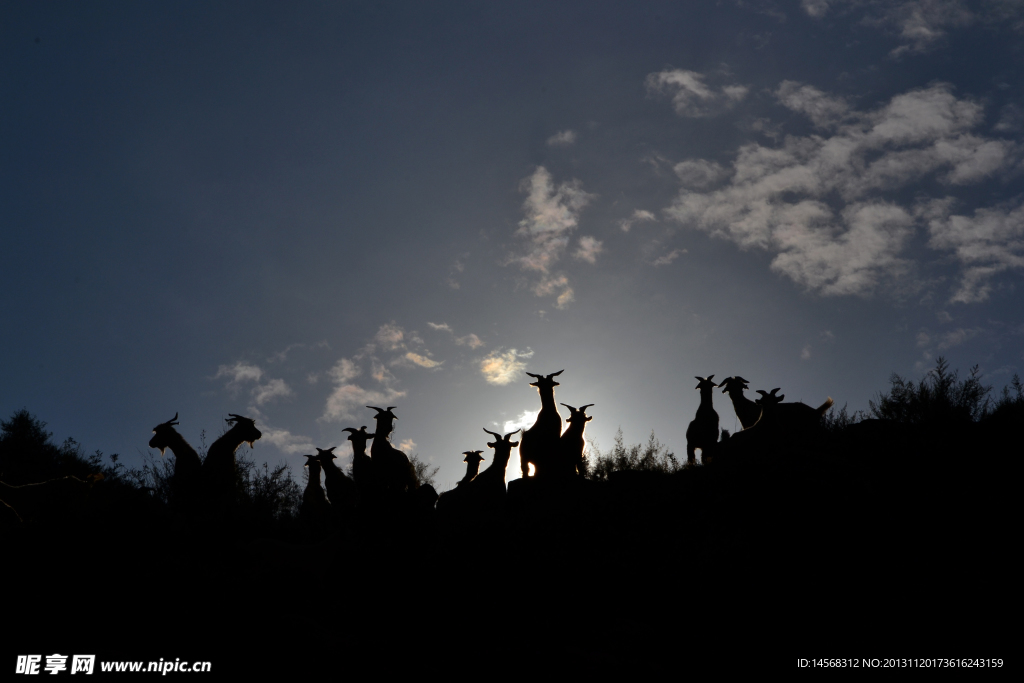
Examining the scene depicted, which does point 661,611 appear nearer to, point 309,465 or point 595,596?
point 595,596

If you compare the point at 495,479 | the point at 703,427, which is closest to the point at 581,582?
the point at 495,479

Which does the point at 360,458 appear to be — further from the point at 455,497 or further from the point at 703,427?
the point at 703,427

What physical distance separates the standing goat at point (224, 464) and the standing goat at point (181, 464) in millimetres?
194

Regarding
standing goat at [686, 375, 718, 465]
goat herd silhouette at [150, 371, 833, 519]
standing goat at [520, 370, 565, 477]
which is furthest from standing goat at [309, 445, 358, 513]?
standing goat at [686, 375, 718, 465]

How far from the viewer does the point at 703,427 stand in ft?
48.4

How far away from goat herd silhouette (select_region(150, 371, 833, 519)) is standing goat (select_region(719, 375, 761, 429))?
0.02m

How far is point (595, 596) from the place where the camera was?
7629 millimetres

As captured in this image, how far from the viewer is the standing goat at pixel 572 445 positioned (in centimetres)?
1198

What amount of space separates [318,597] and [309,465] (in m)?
7.03

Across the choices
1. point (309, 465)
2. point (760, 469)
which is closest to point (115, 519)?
point (309, 465)

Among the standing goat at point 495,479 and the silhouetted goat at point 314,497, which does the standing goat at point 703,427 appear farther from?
the silhouetted goat at point 314,497

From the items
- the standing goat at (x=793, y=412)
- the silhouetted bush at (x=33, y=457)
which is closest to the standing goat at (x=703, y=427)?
the standing goat at (x=793, y=412)

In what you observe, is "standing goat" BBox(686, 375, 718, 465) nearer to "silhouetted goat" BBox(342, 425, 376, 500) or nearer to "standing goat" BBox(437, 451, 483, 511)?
"standing goat" BBox(437, 451, 483, 511)

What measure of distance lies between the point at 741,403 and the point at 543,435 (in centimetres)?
555
